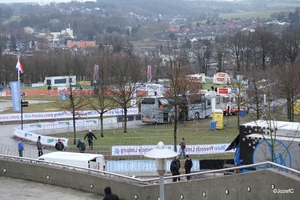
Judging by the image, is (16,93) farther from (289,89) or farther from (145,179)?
(145,179)

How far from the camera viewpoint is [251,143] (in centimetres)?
2077

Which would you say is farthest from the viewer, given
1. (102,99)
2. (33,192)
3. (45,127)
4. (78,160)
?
(102,99)

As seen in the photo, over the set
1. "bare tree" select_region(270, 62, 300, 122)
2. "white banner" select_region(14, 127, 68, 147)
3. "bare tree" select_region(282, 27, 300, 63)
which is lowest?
"white banner" select_region(14, 127, 68, 147)

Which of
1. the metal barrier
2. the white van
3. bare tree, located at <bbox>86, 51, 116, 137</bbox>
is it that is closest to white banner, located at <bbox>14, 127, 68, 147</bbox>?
bare tree, located at <bbox>86, 51, 116, 137</bbox>

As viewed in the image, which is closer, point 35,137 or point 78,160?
point 78,160

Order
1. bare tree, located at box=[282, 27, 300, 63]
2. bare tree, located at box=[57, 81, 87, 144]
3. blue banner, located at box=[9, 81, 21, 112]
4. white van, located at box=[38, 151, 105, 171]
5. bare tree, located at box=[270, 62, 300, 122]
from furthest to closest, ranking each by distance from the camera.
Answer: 1. bare tree, located at box=[282, 27, 300, 63]
2. blue banner, located at box=[9, 81, 21, 112]
3. bare tree, located at box=[270, 62, 300, 122]
4. bare tree, located at box=[57, 81, 87, 144]
5. white van, located at box=[38, 151, 105, 171]

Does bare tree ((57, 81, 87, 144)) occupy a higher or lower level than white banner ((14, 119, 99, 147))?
higher

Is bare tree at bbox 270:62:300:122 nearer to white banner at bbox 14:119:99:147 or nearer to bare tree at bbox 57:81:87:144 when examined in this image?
white banner at bbox 14:119:99:147

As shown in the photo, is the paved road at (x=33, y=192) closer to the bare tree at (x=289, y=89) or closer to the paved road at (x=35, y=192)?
the paved road at (x=35, y=192)

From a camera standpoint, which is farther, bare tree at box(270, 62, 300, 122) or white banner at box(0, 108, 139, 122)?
white banner at box(0, 108, 139, 122)

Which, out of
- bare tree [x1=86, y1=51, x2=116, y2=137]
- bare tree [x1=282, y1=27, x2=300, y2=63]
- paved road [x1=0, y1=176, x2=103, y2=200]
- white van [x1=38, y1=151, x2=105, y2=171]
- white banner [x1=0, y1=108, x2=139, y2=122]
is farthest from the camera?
bare tree [x1=282, y1=27, x2=300, y2=63]

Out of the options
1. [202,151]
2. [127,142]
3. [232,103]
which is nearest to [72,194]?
[202,151]

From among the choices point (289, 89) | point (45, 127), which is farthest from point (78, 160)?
point (289, 89)

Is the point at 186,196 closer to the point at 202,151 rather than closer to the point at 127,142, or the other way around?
the point at 202,151
